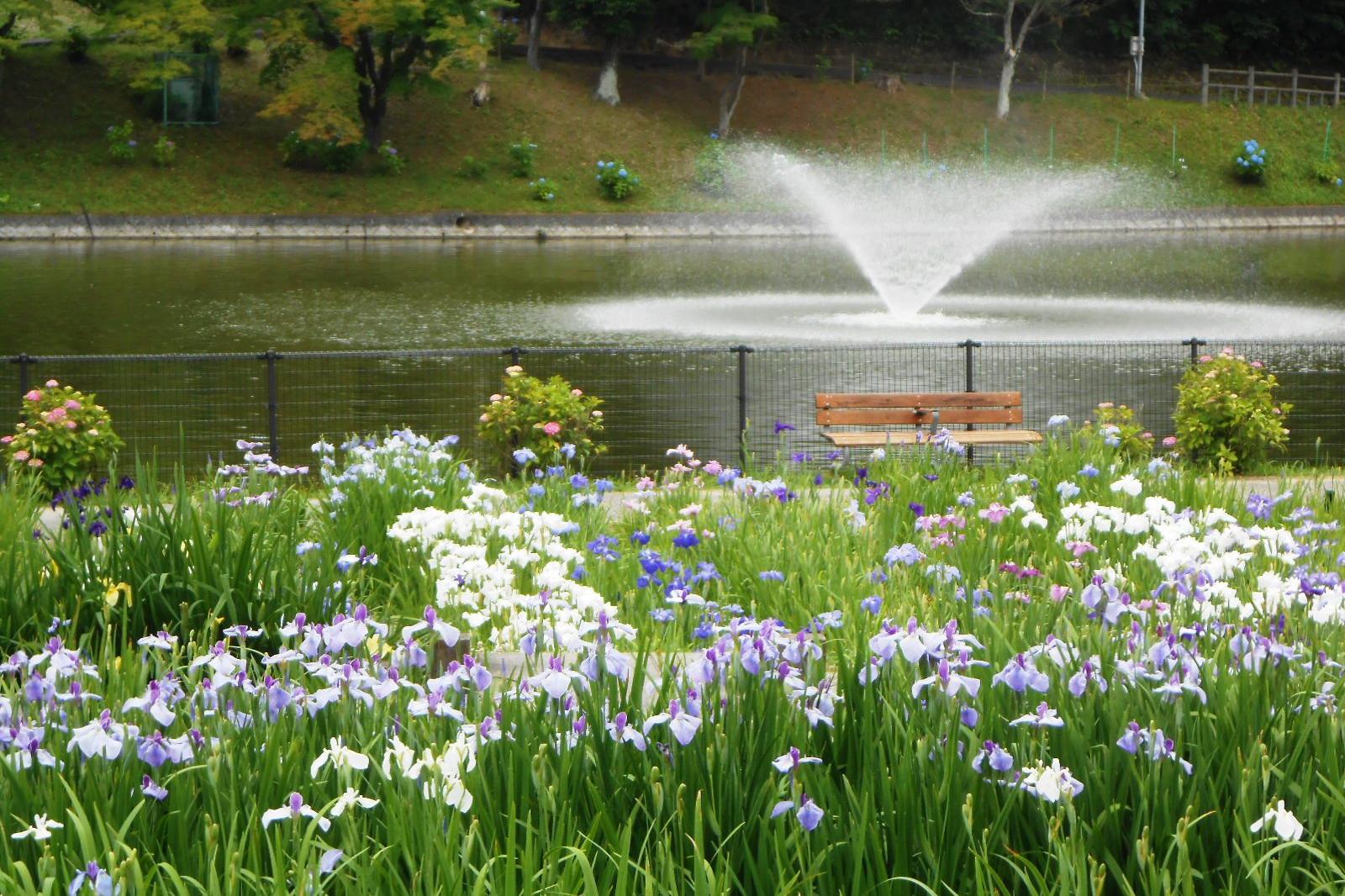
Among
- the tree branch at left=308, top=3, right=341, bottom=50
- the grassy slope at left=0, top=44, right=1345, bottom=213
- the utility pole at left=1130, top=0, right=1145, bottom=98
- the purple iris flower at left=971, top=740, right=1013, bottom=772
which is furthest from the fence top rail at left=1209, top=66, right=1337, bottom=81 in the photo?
the purple iris flower at left=971, top=740, right=1013, bottom=772

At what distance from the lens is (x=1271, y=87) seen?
70000 mm

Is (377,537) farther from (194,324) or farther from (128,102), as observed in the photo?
(128,102)

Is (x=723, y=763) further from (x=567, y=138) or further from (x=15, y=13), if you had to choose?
(x=567, y=138)

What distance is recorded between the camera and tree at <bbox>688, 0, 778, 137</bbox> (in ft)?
192

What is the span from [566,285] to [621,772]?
30.3 metres

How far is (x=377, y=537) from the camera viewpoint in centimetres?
822

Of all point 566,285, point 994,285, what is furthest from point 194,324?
point 994,285

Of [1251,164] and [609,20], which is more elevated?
[609,20]

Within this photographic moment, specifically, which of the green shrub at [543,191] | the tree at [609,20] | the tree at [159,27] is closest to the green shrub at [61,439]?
the tree at [159,27]

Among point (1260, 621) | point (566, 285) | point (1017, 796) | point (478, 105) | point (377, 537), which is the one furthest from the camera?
point (478, 105)

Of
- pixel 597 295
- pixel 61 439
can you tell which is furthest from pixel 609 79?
pixel 61 439

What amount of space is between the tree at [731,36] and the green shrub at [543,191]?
9.61m

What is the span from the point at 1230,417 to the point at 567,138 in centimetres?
4512

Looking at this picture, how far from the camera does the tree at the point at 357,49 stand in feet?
163
